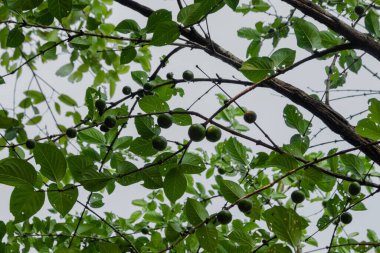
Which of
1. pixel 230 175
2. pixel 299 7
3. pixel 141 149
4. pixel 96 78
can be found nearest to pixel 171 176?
pixel 141 149

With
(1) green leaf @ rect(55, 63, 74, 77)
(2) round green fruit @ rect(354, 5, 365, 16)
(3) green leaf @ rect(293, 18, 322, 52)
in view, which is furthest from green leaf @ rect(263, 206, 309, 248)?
(1) green leaf @ rect(55, 63, 74, 77)

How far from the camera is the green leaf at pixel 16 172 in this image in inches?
40.9

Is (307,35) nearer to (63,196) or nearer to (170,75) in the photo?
(170,75)

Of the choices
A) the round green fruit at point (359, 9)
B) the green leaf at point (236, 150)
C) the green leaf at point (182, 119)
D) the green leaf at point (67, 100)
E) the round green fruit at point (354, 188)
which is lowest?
the round green fruit at point (354, 188)

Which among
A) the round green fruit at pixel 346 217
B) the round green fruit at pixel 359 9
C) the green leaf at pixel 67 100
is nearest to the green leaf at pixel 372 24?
the round green fruit at pixel 359 9

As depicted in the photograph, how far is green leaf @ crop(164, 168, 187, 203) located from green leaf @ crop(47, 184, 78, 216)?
10.7 inches

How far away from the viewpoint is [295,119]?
5.22 ft

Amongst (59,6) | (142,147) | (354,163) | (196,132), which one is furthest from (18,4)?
(354,163)

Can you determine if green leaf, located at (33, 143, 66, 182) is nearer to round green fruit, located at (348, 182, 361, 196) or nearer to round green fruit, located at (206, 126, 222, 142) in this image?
round green fruit, located at (206, 126, 222, 142)

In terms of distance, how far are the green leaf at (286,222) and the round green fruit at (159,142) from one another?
37cm

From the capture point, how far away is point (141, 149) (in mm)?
1315

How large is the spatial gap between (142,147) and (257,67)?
0.46 metres

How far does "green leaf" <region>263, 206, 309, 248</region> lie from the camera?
1015 millimetres

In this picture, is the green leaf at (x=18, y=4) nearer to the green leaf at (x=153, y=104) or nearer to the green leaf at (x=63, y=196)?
the green leaf at (x=153, y=104)
